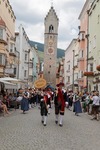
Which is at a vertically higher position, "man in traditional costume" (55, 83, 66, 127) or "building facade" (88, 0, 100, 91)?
"building facade" (88, 0, 100, 91)

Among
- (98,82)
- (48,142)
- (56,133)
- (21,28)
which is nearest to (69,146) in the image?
(48,142)

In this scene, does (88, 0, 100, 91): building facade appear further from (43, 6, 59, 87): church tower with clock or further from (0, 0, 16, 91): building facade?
(43, 6, 59, 87): church tower with clock

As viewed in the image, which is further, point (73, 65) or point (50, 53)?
point (50, 53)

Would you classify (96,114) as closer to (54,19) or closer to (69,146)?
(69,146)

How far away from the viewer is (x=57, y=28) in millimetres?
112688

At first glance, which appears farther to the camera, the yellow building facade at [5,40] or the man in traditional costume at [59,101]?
the yellow building facade at [5,40]

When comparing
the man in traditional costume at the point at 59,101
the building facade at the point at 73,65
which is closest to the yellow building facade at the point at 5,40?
the building facade at the point at 73,65

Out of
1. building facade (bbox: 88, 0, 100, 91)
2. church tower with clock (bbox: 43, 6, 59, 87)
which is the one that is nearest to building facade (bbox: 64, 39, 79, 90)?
church tower with clock (bbox: 43, 6, 59, 87)

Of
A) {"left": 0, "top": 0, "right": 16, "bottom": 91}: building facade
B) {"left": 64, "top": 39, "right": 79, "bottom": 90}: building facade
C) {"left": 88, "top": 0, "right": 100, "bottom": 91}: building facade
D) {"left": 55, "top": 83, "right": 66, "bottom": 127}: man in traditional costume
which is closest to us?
{"left": 55, "top": 83, "right": 66, "bottom": 127}: man in traditional costume

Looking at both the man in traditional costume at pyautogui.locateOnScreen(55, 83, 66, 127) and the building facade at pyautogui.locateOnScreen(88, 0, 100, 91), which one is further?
the building facade at pyautogui.locateOnScreen(88, 0, 100, 91)

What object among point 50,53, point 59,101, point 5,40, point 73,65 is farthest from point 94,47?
point 50,53

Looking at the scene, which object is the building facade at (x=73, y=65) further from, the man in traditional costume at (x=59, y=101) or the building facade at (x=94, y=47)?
the man in traditional costume at (x=59, y=101)

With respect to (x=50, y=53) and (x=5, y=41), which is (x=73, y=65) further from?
(x=5, y=41)

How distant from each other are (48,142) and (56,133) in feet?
8.58
